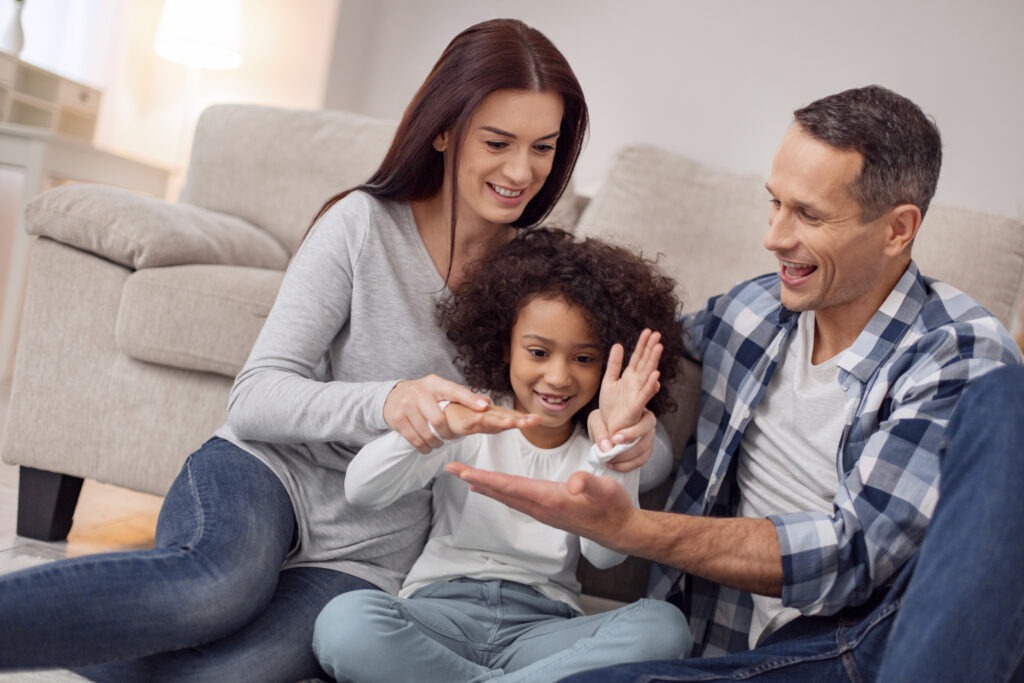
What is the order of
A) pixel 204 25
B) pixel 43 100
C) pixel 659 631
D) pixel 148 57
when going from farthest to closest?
pixel 148 57, pixel 204 25, pixel 43 100, pixel 659 631

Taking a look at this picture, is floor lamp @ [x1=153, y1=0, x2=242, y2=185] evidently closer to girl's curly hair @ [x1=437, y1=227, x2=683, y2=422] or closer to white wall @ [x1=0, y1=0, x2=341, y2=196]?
white wall @ [x1=0, y1=0, x2=341, y2=196]

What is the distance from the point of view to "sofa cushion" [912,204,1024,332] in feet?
6.75

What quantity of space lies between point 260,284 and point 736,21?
8.84ft

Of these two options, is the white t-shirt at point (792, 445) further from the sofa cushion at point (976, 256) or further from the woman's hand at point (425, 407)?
the sofa cushion at point (976, 256)

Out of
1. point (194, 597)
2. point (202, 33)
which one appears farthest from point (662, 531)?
point (202, 33)

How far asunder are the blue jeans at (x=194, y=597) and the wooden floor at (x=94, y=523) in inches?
24.6

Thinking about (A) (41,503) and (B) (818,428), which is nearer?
(B) (818,428)

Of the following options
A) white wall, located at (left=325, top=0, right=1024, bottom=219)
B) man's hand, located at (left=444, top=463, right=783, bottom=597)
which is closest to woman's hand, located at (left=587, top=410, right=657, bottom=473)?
man's hand, located at (left=444, top=463, right=783, bottom=597)

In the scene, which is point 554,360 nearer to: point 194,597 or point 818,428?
point 818,428

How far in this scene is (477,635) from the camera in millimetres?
1286

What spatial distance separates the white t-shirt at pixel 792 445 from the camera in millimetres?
1328

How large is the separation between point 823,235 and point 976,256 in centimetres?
94

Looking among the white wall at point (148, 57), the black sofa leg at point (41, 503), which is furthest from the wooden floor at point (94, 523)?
the white wall at point (148, 57)

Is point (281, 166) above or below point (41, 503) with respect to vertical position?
above
